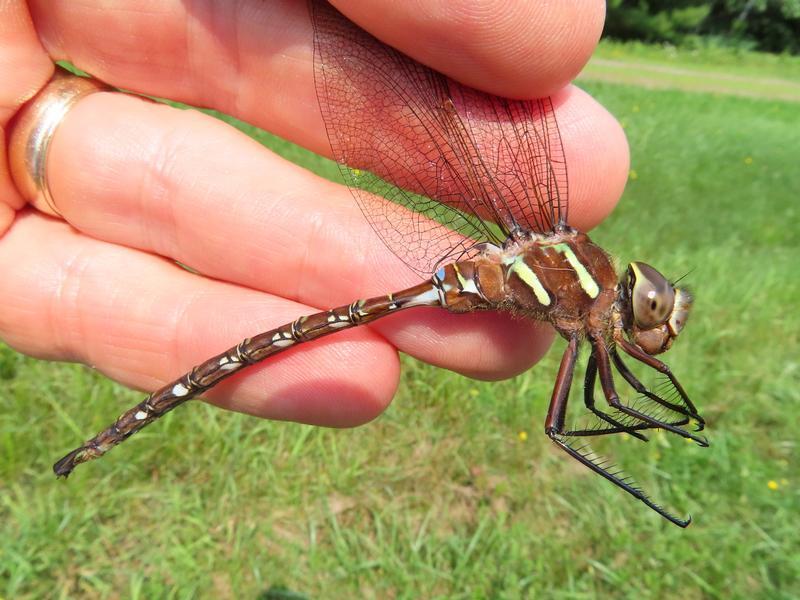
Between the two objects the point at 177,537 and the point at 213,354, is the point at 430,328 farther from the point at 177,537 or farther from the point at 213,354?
the point at 177,537

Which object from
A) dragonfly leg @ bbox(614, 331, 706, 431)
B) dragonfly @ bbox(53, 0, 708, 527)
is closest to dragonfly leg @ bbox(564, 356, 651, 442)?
dragonfly @ bbox(53, 0, 708, 527)

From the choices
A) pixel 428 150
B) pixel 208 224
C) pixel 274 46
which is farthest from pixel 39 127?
pixel 428 150

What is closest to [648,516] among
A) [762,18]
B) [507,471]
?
[507,471]

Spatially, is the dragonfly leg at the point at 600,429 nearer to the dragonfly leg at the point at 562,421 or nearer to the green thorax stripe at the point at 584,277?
the dragonfly leg at the point at 562,421

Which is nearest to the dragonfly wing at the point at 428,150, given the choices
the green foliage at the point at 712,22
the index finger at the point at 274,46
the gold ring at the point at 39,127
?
the index finger at the point at 274,46

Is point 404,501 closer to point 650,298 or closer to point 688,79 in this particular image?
point 650,298

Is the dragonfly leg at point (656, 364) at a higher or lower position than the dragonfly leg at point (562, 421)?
higher

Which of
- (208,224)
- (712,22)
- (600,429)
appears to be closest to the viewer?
(600,429)
